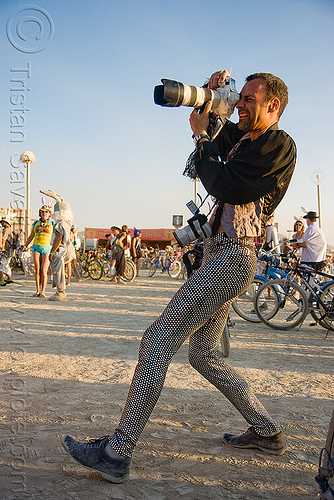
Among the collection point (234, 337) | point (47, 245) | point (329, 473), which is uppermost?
point (47, 245)

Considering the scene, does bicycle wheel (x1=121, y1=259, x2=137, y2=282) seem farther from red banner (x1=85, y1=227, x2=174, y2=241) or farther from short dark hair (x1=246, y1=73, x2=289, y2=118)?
red banner (x1=85, y1=227, x2=174, y2=241)

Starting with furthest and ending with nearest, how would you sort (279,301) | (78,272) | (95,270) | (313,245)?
1. (95,270)
2. (78,272)
3. (313,245)
4. (279,301)

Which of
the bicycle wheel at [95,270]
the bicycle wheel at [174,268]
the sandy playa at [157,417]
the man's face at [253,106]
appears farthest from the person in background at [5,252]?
the man's face at [253,106]

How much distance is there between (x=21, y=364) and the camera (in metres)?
3.94

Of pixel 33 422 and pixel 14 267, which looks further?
pixel 14 267

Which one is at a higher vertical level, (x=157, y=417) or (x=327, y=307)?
(x=327, y=307)

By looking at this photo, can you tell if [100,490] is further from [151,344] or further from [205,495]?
[151,344]

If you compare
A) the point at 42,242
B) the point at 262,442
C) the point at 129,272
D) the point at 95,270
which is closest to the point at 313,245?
the point at 42,242

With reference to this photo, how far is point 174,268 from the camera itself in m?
18.7

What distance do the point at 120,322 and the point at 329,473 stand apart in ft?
17.2

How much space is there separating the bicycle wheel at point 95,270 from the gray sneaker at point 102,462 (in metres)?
14.4

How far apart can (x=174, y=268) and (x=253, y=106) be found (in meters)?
16.6

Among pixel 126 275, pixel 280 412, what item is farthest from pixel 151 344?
pixel 126 275

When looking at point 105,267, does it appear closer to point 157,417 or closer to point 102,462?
point 157,417
